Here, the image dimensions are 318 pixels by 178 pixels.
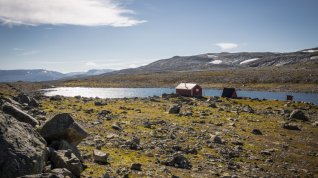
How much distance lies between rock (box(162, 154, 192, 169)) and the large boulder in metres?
11.0

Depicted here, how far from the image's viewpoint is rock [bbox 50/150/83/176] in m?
17.4

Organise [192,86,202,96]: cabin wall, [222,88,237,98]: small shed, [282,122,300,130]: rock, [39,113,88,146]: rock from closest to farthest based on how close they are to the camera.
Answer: [39,113,88,146]: rock
[282,122,300,130]: rock
[222,88,237,98]: small shed
[192,86,202,96]: cabin wall

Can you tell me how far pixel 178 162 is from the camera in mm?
24172

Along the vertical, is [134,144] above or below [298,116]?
above

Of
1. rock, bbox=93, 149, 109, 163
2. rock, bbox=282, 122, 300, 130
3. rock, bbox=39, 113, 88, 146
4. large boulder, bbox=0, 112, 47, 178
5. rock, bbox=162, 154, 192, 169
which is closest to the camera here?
large boulder, bbox=0, 112, 47, 178

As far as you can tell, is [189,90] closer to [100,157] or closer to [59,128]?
[100,157]

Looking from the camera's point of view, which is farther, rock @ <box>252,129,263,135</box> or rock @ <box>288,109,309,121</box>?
rock @ <box>288,109,309,121</box>

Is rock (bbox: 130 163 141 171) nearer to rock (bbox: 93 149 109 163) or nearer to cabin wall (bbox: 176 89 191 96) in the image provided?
rock (bbox: 93 149 109 163)

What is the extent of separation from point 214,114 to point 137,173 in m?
33.4

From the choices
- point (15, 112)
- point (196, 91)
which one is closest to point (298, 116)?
point (196, 91)

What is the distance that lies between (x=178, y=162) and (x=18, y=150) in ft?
43.4

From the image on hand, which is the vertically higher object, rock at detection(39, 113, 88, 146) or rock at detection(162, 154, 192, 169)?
rock at detection(39, 113, 88, 146)

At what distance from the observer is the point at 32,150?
14664 millimetres

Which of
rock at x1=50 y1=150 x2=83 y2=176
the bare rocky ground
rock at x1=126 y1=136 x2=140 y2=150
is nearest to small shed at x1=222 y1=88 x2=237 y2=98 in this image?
the bare rocky ground
